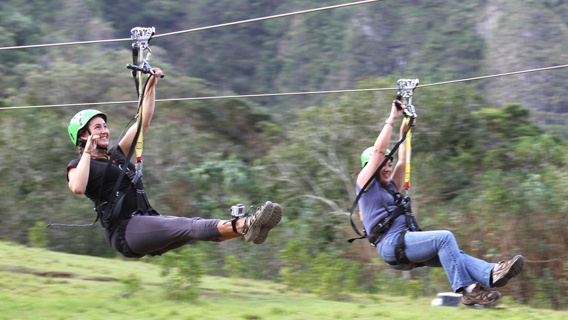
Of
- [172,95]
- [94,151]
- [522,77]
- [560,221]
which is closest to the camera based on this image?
[94,151]

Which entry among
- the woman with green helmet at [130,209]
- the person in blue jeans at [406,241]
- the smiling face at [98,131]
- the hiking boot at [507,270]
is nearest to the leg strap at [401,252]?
the person in blue jeans at [406,241]

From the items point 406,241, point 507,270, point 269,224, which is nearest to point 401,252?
point 406,241

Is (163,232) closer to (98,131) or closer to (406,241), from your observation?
(98,131)

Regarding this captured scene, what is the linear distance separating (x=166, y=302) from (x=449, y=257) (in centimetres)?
229

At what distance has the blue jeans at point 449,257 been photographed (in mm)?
6074

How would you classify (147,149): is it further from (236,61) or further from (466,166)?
(236,61)

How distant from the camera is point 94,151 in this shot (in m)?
6.05

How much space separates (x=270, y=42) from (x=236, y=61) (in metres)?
2.20

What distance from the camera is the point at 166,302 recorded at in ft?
21.9

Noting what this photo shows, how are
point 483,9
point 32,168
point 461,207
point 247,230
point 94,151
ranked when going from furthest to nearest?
1. point 483,9
2. point 32,168
3. point 461,207
4. point 94,151
5. point 247,230

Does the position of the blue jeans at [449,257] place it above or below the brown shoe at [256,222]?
below

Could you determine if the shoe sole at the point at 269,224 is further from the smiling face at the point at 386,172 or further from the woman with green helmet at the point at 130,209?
the smiling face at the point at 386,172

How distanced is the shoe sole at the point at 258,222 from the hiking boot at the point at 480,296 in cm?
167

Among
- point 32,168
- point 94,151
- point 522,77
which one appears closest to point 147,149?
point 32,168
